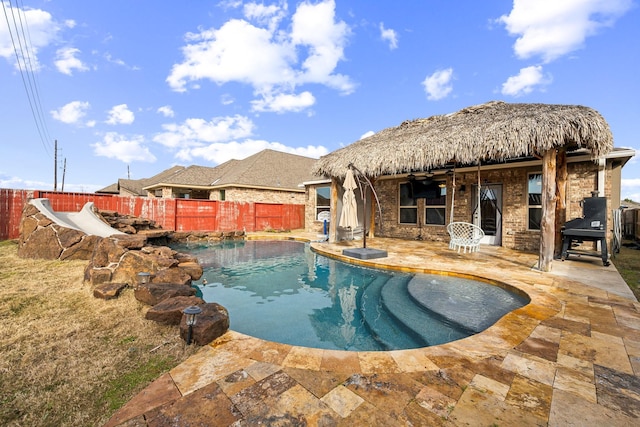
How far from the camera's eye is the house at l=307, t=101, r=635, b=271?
509 cm

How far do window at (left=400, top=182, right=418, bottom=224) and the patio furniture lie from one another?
264cm

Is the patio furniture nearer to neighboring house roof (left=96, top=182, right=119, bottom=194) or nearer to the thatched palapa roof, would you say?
the thatched palapa roof

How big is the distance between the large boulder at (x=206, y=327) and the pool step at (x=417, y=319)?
7.12 ft

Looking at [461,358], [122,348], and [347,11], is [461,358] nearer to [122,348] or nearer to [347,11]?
[122,348]

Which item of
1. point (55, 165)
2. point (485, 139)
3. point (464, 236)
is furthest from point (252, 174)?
point (55, 165)

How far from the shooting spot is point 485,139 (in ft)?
19.2

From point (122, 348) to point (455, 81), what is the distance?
15.0 meters

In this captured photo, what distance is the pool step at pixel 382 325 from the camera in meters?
2.96

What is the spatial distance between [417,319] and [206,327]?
2.57 metres

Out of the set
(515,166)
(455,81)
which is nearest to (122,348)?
(515,166)

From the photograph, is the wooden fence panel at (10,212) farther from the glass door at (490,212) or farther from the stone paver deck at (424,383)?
the glass door at (490,212)

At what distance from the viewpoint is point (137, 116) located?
16.7 m

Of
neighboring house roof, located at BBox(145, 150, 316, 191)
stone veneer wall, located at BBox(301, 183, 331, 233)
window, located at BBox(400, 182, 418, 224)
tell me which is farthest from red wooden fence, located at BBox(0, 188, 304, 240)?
window, located at BBox(400, 182, 418, 224)

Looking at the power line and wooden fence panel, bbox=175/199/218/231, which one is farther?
wooden fence panel, bbox=175/199/218/231
